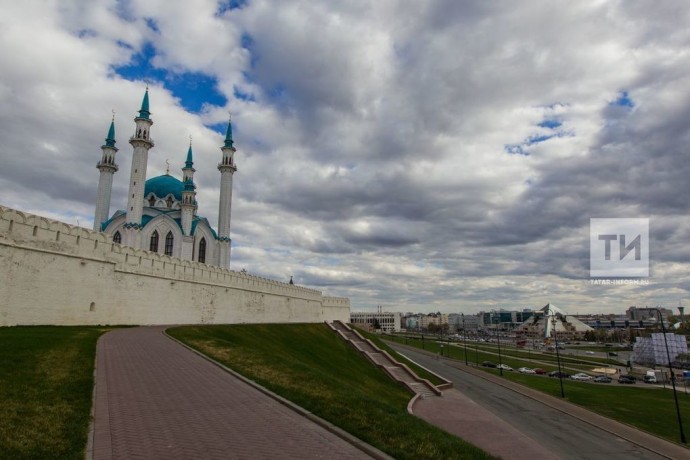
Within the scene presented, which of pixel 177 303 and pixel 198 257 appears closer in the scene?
pixel 177 303

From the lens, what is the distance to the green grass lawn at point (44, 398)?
22.3 ft

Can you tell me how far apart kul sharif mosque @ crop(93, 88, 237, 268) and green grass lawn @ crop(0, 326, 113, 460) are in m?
35.9

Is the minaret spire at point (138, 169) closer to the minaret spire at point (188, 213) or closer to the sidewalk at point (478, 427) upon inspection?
the minaret spire at point (188, 213)

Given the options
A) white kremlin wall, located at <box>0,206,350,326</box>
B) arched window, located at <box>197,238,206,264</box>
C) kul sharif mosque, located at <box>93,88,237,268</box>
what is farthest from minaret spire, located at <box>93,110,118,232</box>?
white kremlin wall, located at <box>0,206,350,326</box>

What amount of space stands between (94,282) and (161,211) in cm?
3385

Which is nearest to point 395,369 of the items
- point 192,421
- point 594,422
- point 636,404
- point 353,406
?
point 594,422

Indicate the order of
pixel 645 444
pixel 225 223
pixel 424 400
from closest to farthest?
pixel 645 444 < pixel 424 400 < pixel 225 223

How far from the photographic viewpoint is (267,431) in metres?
8.23

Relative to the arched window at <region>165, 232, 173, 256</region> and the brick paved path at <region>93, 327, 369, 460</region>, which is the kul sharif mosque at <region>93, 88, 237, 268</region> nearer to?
the arched window at <region>165, 232, 173, 256</region>

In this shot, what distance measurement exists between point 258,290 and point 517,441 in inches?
1500

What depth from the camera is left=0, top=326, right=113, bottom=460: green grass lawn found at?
681 cm

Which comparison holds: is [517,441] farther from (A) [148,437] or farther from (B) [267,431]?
(A) [148,437]

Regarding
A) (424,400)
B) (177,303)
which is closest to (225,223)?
(177,303)

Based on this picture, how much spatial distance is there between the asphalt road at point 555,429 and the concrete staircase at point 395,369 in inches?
149
